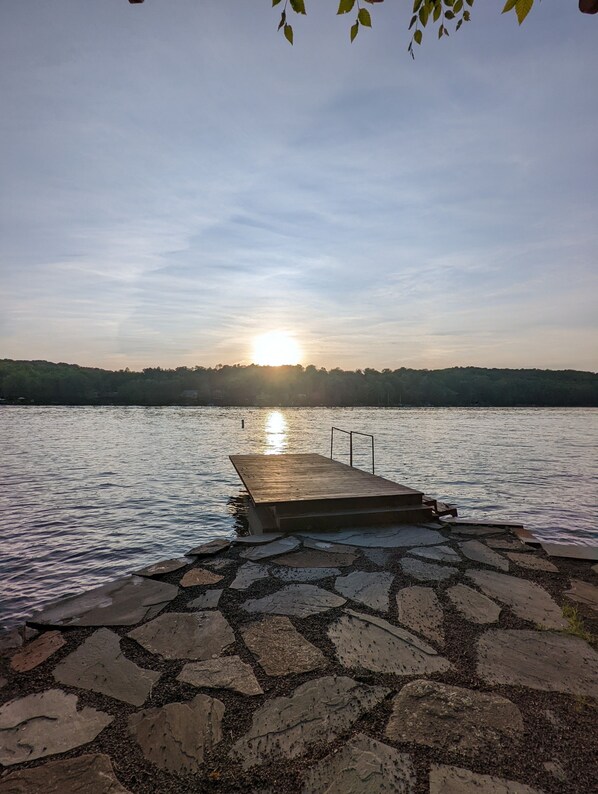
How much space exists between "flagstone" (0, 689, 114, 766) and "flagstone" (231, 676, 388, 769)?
847mm

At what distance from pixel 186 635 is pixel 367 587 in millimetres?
1725

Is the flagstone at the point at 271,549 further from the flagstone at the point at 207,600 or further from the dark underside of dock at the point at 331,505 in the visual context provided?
the flagstone at the point at 207,600

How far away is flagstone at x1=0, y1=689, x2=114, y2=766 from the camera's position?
2.30m

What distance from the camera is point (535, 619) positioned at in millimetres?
3648

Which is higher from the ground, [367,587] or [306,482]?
[306,482]

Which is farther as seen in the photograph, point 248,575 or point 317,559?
point 317,559

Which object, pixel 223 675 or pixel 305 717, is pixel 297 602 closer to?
pixel 223 675

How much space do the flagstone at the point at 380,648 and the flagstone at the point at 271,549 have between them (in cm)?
179

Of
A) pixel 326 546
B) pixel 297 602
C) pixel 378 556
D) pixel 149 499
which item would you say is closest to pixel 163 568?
pixel 297 602

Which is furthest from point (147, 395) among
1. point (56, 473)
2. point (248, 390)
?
point (56, 473)

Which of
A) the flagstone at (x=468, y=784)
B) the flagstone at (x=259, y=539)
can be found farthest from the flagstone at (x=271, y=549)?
the flagstone at (x=468, y=784)

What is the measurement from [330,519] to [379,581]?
2.14 metres

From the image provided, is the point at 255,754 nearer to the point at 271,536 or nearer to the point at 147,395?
the point at 271,536

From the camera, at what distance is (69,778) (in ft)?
6.91
